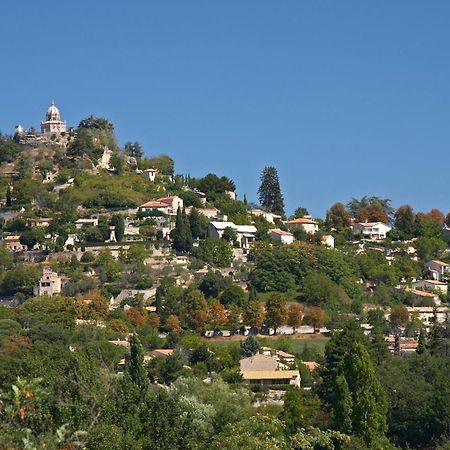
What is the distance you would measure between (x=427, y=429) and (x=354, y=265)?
3434cm

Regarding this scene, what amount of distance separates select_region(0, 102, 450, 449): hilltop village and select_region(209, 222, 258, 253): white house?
5.4 inches

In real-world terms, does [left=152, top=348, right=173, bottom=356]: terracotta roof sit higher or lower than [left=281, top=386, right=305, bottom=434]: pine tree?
higher

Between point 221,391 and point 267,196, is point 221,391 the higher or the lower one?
the lower one

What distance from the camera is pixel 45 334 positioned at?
2130 inches

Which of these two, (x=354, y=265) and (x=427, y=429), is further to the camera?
(x=354, y=265)

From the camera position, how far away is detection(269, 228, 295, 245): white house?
257 feet

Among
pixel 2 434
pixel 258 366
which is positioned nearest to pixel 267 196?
pixel 258 366

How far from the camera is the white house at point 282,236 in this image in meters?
78.4

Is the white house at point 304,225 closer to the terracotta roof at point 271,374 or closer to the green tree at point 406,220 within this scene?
the green tree at point 406,220

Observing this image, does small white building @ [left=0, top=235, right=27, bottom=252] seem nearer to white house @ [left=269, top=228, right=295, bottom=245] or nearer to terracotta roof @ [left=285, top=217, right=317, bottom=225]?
A: white house @ [left=269, top=228, right=295, bottom=245]

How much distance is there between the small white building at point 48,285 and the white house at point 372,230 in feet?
85.6

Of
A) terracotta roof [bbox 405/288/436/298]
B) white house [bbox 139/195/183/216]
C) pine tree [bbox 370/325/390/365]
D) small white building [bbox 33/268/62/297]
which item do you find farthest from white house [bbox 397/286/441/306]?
pine tree [bbox 370/325/390/365]

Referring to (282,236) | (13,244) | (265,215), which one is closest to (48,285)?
(13,244)

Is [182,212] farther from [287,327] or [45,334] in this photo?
[45,334]
